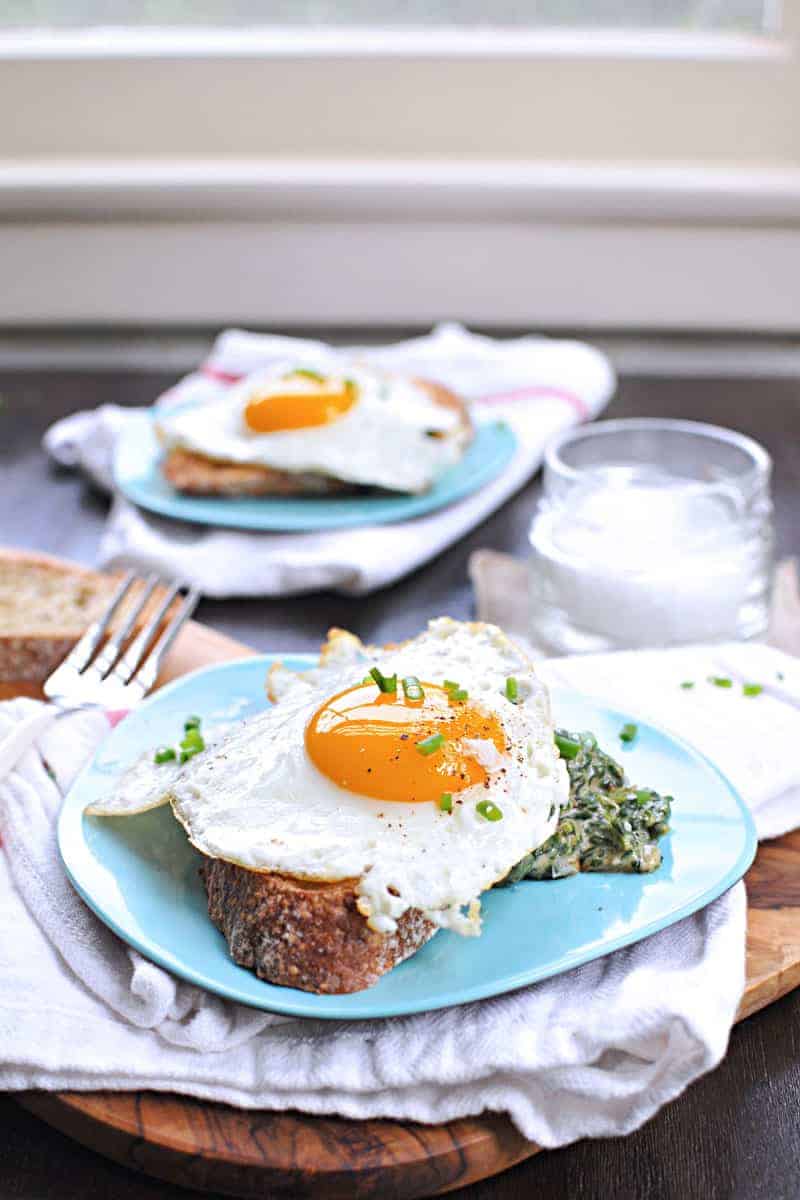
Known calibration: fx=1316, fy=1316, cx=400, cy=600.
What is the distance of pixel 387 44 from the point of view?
4148mm

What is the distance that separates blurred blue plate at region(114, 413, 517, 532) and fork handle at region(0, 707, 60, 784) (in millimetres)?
872

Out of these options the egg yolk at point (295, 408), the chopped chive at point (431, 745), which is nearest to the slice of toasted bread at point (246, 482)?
the egg yolk at point (295, 408)

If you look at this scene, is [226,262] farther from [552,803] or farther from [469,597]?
[552,803]

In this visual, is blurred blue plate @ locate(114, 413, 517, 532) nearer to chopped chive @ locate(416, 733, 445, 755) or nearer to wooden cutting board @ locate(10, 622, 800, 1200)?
chopped chive @ locate(416, 733, 445, 755)

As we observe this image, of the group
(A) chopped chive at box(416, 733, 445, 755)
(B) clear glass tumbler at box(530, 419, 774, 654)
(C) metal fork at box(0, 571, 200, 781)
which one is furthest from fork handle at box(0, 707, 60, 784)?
(B) clear glass tumbler at box(530, 419, 774, 654)

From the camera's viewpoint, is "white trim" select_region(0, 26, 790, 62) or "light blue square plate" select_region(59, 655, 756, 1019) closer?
"light blue square plate" select_region(59, 655, 756, 1019)

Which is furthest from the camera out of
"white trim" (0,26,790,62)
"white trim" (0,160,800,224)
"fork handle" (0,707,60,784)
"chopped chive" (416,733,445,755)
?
Answer: "white trim" (0,26,790,62)

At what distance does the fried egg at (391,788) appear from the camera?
4.39 ft

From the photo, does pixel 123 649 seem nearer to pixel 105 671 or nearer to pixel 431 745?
pixel 105 671

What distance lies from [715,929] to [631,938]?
12 centimetres

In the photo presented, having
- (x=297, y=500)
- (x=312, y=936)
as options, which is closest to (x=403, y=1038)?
(x=312, y=936)

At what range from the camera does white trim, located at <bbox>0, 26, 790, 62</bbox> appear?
13.3ft

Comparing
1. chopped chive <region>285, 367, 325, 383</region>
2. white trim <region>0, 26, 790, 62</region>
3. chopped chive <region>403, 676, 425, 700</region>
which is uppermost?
white trim <region>0, 26, 790, 62</region>

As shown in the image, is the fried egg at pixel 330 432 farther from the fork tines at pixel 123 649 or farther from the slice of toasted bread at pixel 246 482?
the fork tines at pixel 123 649
